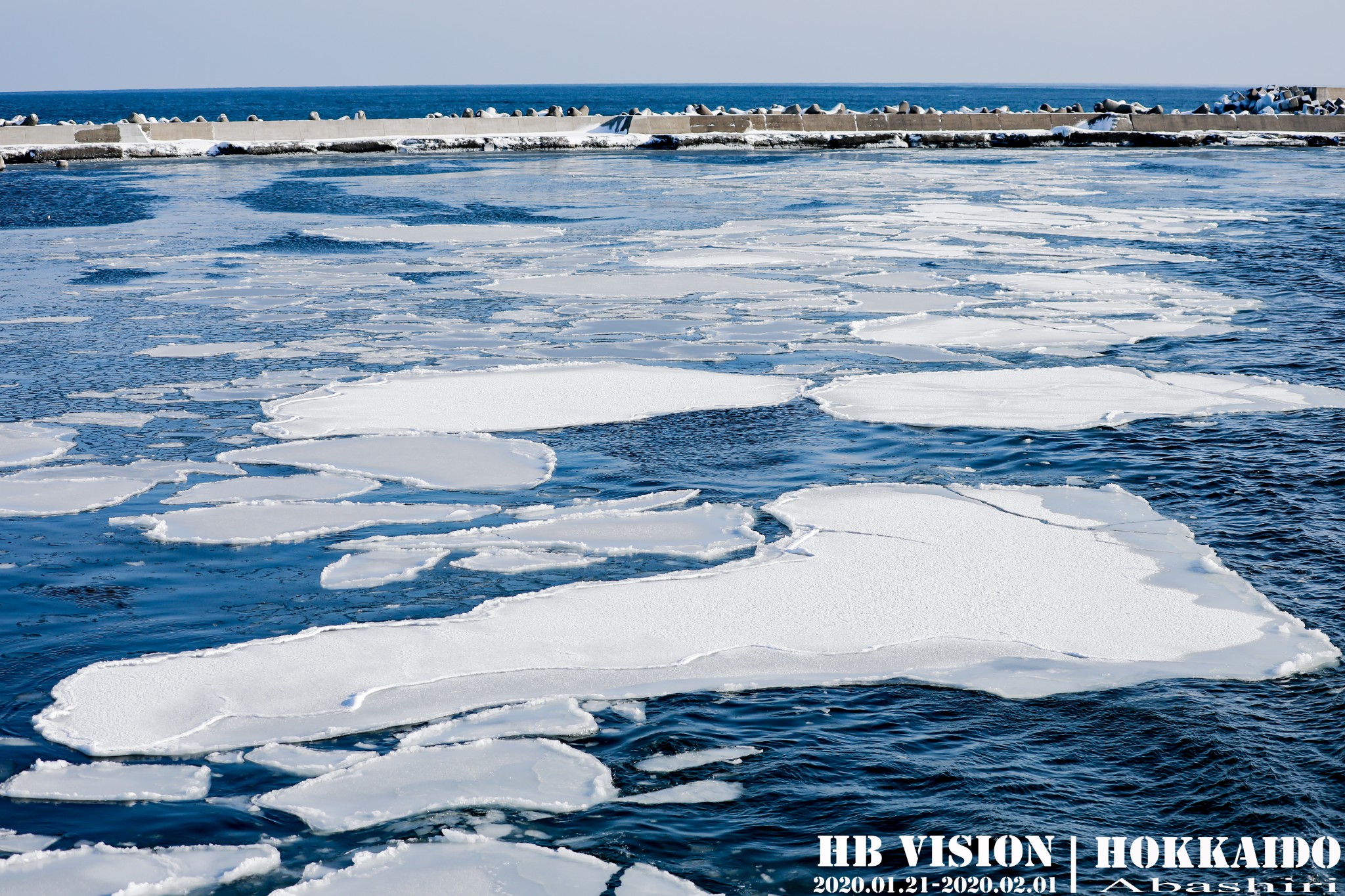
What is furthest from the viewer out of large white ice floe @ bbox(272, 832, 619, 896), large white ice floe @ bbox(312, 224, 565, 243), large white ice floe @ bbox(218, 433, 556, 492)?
large white ice floe @ bbox(312, 224, 565, 243)

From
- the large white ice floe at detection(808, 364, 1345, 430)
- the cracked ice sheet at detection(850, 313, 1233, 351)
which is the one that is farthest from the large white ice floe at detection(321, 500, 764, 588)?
the cracked ice sheet at detection(850, 313, 1233, 351)

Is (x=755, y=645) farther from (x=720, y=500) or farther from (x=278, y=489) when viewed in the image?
(x=278, y=489)

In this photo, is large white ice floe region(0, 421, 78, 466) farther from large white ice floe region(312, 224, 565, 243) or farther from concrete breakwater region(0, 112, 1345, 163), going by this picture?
concrete breakwater region(0, 112, 1345, 163)

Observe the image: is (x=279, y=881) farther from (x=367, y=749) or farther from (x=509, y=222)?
(x=509, y=222)

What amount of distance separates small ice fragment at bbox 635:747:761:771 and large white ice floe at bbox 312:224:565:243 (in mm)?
12200

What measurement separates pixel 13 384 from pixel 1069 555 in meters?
6.36

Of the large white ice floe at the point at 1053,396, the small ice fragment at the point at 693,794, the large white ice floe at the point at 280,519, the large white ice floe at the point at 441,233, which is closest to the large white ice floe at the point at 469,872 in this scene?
the small ice fragment at the point at 693,794

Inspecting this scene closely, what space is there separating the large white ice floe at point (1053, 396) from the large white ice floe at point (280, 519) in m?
2.49

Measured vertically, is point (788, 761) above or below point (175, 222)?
below

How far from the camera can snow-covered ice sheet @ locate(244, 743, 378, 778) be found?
3.23 meters

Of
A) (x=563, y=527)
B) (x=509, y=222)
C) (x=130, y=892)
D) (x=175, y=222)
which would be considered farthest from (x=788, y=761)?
(x=175, y=222)

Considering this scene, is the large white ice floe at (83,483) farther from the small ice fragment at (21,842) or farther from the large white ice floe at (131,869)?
the large white ice floe at (131,869)

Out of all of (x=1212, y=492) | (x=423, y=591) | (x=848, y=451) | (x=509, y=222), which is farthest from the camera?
(x=509, y=222)

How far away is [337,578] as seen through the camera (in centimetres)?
458
